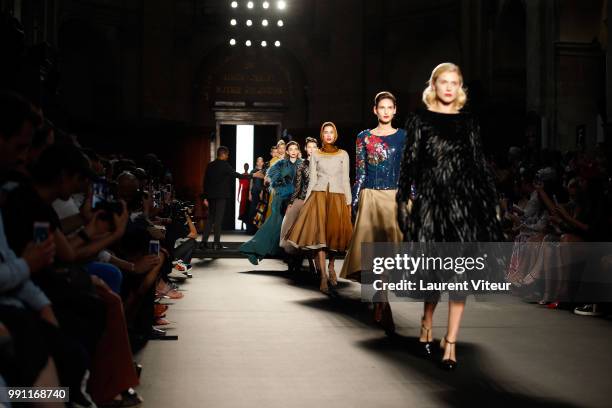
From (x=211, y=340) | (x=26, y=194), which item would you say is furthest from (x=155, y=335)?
(x=26, y=194)

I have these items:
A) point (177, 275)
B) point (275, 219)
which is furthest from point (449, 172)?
point (275, 219)

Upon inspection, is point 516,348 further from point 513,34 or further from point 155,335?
point 513,34

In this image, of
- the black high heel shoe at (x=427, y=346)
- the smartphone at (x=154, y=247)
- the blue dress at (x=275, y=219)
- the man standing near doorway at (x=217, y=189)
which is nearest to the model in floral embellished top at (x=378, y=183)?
the black high heel shoe at (x=427, y=346)

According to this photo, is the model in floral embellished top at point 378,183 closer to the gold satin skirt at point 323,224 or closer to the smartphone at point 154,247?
the smartphone at point 154,247

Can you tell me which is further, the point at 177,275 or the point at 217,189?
the point at 217,189

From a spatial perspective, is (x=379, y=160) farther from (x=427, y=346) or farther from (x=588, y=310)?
(x=588, y=310)

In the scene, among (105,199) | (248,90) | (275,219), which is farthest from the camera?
(248,90)

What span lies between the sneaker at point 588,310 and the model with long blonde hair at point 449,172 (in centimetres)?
292

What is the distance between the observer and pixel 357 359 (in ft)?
20.4

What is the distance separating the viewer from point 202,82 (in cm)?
2606

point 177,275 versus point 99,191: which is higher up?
point 99,191

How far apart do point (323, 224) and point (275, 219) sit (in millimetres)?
2827

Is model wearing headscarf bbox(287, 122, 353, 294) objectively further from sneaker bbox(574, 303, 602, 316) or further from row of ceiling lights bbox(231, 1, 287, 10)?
row of ceiling lights bbox(231, 1, 287, 10)

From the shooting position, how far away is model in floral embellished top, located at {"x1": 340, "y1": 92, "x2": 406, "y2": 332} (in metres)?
7.72
